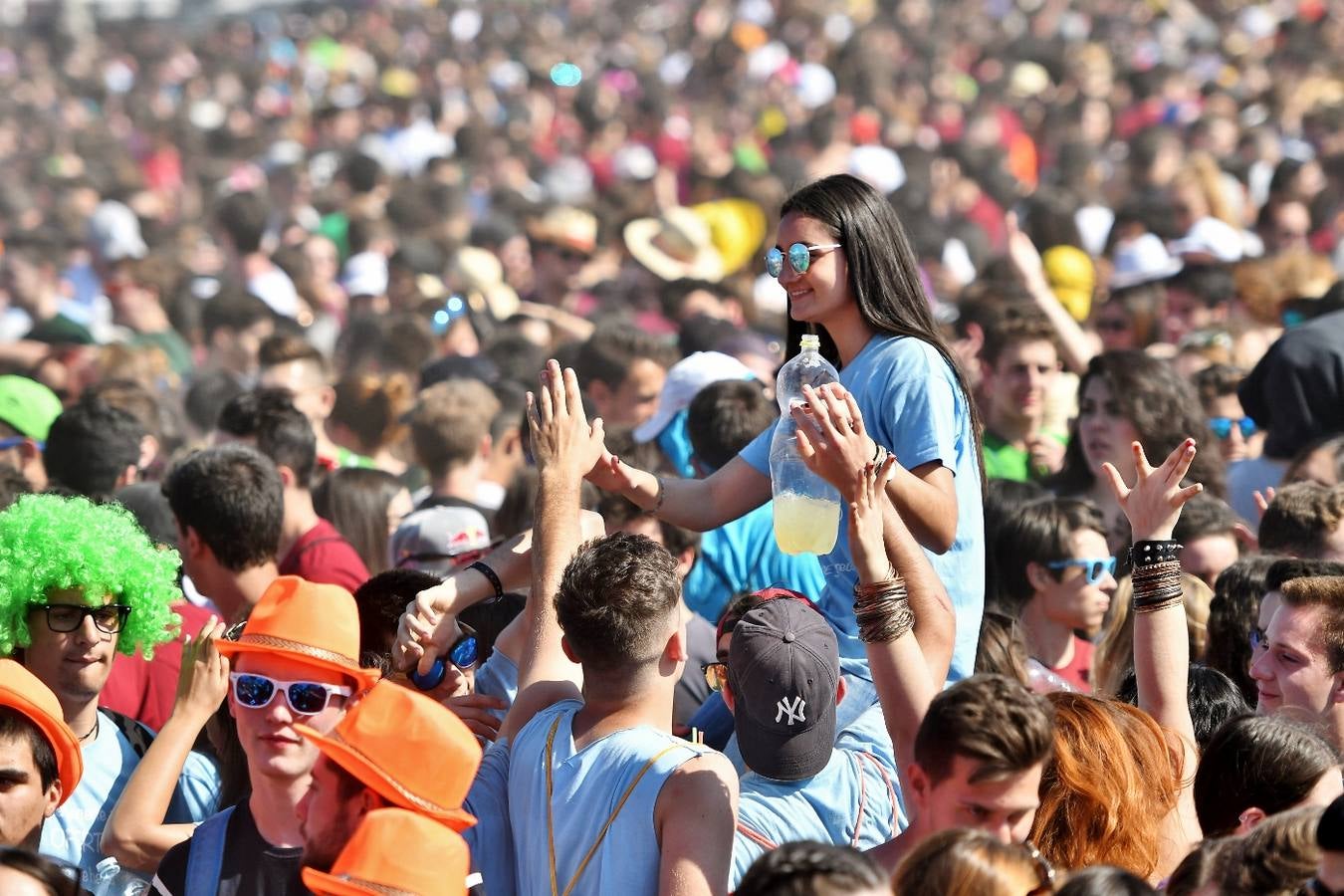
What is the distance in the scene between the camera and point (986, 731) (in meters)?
3.21

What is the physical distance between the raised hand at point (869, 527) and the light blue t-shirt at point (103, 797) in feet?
5.60

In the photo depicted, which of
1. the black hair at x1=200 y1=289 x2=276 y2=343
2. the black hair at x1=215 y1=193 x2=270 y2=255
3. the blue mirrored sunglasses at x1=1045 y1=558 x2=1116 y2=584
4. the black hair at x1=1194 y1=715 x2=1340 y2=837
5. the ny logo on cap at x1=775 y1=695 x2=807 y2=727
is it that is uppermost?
the black hair at x1=215 y1=193 x2=270 y2=255

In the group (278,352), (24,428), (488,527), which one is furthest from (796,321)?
(278,352)

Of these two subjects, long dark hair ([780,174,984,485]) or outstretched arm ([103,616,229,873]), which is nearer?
outstretched arm ([103,616,229,873])

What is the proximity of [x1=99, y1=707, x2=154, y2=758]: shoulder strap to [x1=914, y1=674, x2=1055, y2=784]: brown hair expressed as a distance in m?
2.00

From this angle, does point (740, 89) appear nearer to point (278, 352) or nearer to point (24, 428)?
point (278, 352)

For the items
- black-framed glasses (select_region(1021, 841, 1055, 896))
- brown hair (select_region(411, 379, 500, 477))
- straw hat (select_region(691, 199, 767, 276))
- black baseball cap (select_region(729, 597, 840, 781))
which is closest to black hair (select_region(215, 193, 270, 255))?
straw hat (select_region(691, 199, 767, 276))

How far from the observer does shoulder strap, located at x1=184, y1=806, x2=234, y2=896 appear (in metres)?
3.54

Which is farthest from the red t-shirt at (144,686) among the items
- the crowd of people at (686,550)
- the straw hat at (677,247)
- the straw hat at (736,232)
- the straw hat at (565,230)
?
the straw hat at (736,232)

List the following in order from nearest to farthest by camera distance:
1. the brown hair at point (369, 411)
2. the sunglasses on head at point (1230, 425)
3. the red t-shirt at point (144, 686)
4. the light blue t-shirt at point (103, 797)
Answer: the light blue t-shirt at point (103, 797)
the red t-shirt at point (144, 686)
the sunglasses on head at point (1230, 425)
the brown hair at point (369, 411)

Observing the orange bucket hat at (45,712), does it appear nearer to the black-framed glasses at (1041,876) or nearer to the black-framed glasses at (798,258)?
the black-framed glasses at (798,258)

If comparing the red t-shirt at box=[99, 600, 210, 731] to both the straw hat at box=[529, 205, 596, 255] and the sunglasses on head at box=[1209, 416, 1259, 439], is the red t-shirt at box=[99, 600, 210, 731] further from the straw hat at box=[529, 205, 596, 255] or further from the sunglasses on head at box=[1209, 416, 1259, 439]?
the straw hat at box=[529, 205, 596, 255]

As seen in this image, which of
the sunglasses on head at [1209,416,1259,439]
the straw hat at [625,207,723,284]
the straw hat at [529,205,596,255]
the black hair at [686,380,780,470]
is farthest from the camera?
the straw hat at [529,205,596,255]

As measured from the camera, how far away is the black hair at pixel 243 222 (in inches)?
528
